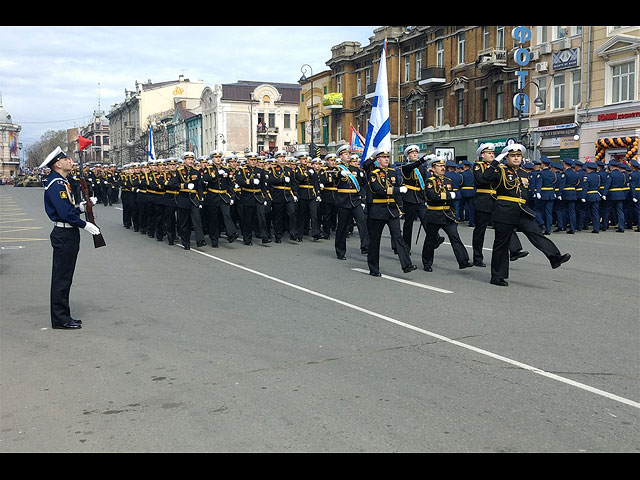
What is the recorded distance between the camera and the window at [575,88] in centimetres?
3281

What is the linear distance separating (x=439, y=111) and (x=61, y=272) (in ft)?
133

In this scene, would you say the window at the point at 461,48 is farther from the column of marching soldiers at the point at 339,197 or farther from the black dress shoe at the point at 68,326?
the black dress shoe at the point at 68,326

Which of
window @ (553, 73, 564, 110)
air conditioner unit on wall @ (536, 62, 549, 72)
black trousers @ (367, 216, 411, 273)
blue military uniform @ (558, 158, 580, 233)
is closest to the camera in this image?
black trousers @ (367, 216, 411, 273)

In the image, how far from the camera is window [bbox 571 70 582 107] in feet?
108

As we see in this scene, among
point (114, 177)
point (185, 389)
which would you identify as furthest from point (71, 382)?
point (114, 177)

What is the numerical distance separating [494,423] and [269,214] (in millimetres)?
13835

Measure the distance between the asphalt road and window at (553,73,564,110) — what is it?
2428 centimetres

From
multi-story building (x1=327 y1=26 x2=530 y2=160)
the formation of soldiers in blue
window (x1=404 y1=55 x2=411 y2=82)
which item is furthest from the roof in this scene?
the formation of soldiers in blue

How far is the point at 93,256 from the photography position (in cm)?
1466

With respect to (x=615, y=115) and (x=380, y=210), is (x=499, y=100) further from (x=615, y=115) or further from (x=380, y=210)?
(x=380, y=210)

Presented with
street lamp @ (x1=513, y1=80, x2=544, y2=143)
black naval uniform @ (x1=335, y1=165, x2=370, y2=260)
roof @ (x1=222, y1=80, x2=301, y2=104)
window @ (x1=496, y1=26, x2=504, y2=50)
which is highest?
roof @ (x1=222, y1=80, x2=301, y2=104)

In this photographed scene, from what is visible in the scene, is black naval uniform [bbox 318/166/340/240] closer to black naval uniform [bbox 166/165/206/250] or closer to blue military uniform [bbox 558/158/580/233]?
black naval uniform [bbox 166/165/206/250]

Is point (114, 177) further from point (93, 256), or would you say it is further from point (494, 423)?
point (494, 423)

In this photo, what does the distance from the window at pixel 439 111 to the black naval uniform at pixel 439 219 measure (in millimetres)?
34825
